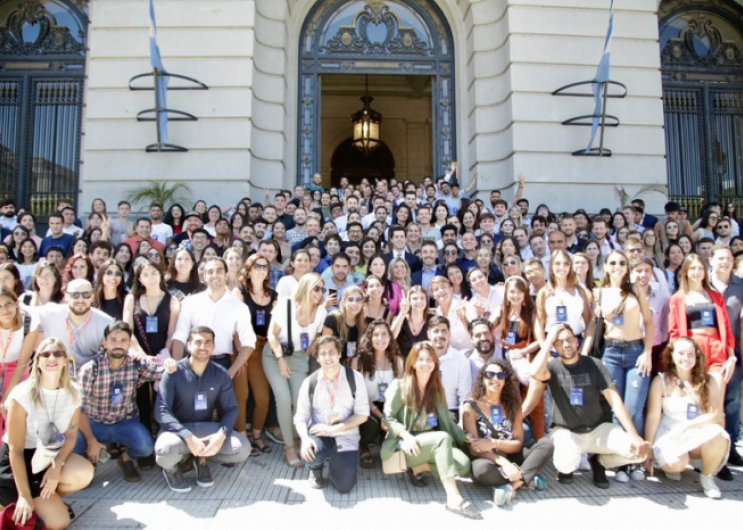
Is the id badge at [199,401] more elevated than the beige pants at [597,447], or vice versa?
the id badge at [199,401]

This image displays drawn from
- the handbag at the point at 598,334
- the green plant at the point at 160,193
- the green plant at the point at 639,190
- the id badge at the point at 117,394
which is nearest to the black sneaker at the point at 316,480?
the id badge at the point at 117,394

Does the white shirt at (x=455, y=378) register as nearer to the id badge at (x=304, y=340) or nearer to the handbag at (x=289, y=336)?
the id badge at (x=304, y=340)

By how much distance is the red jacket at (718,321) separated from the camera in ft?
17.9

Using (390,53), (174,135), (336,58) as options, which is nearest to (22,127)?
(174,135)

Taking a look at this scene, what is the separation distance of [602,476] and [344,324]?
2.69 metres

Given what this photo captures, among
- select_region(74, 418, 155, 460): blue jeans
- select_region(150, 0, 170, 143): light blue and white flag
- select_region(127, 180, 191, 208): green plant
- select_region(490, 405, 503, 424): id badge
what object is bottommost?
select_region(74, 418, 155, 460): blue jeans

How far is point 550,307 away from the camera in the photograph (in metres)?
5.72

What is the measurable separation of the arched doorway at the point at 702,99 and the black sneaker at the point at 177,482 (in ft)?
39.6

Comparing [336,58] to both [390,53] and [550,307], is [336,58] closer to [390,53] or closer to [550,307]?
[390,53]

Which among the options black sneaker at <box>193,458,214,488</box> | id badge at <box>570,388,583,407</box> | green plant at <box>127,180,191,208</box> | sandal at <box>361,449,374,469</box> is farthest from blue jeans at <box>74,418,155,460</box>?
green plant at <box>127,180,191,208</box>

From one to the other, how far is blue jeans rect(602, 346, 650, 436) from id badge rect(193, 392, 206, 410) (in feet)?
12.0

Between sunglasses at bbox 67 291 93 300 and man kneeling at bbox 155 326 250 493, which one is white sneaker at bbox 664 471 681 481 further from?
sunglasses at bbox 67 291 93 300

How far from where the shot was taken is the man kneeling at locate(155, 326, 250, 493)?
4824mm

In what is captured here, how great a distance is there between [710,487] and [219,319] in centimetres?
453
